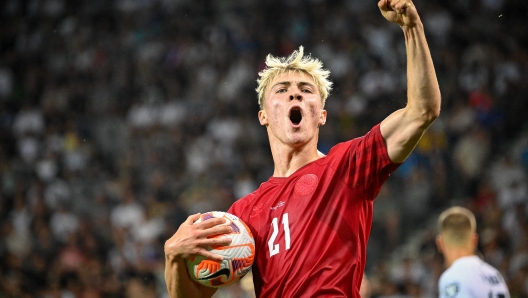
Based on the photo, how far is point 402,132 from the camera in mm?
3230

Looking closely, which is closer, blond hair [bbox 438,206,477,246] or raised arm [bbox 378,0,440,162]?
raised arm [bbox 378,0,440,162]

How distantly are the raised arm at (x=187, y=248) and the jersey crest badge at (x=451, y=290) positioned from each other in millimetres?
2561

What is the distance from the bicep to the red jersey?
0.04 meters

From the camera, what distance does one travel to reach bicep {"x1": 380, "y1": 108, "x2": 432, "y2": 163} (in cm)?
316

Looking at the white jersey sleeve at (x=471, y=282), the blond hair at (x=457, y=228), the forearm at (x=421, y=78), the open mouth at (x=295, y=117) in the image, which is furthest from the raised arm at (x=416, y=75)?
the blond hair at (x=457, y=228)

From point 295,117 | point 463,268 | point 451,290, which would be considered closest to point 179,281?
point 295,117

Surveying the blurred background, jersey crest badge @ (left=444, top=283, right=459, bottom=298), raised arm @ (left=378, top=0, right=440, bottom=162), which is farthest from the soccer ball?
the blurred background

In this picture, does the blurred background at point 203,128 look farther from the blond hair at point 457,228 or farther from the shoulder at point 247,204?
the shoulder at point 247,204

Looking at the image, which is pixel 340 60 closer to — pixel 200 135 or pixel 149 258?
pixel 200 135

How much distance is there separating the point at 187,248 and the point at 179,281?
0.83ft

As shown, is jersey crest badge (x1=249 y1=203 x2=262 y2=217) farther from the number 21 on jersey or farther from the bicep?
the bicep

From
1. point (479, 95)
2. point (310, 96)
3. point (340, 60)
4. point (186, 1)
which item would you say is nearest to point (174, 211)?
point (340, 60)

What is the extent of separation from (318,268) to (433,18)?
29.2 feet

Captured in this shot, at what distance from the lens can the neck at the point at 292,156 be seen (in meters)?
3.94
